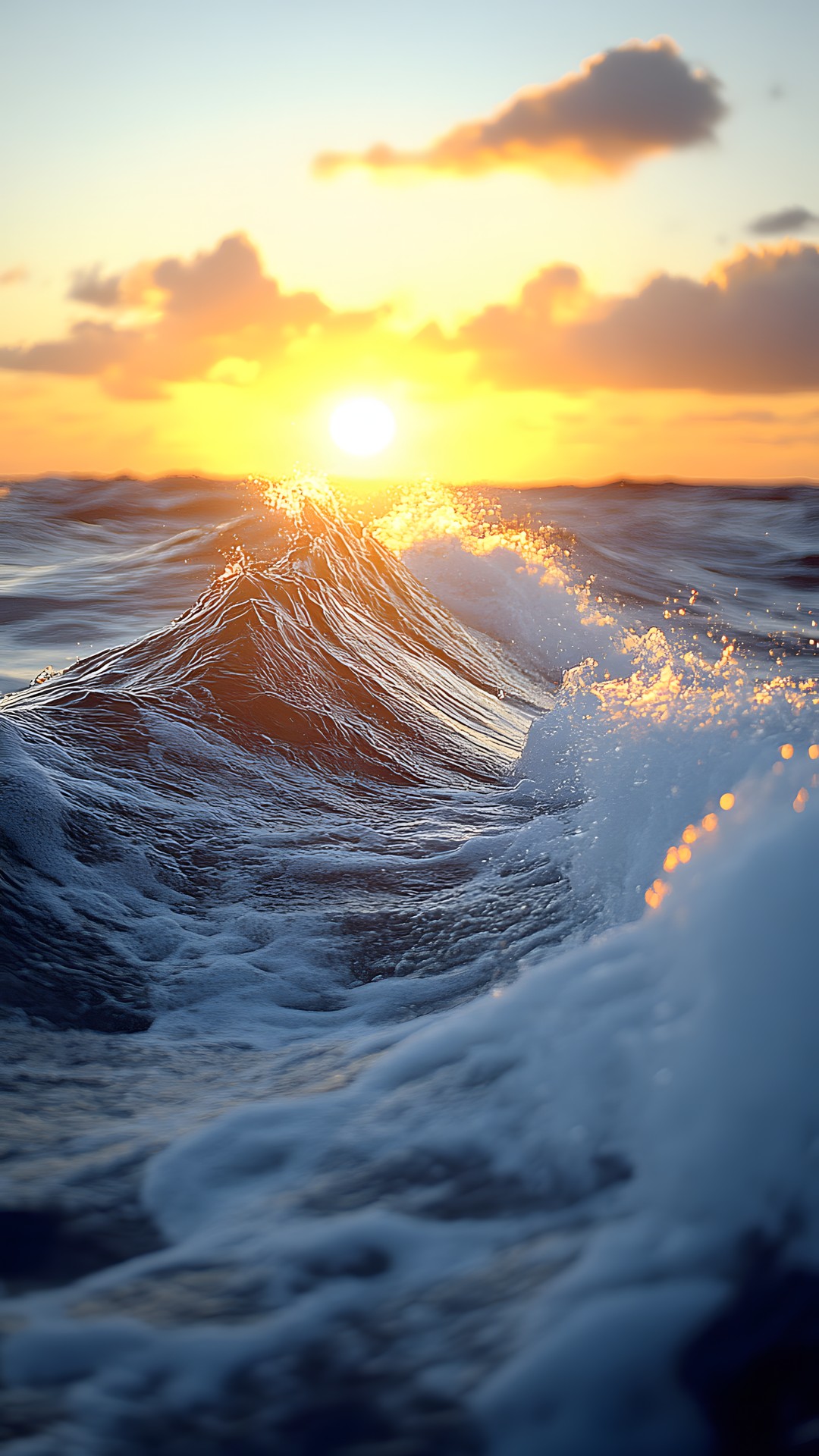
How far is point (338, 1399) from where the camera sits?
1.43 meters

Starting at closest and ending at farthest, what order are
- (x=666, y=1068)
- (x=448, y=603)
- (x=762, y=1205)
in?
1. (x=762, y=1205)
2. (x=666, y=1068)
3. (x=448, y=603)

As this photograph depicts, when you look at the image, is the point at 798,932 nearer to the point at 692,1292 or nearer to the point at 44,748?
the point at 692,1292

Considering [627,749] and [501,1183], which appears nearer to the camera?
[501,1183]

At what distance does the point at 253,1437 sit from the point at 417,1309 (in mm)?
312

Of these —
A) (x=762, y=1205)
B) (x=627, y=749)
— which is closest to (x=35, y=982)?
(x=762, y=1205)

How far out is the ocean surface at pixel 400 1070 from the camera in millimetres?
1438

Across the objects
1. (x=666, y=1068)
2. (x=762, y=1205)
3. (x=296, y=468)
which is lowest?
(x=762, y=1205)

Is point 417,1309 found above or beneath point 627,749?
beneath

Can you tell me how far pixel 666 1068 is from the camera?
178cm

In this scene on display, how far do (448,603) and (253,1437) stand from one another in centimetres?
943

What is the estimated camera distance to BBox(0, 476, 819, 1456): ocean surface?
4.72 feet

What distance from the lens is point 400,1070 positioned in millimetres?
2326

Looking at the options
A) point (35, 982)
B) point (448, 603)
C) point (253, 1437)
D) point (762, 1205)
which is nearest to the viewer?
point (253, 1437)

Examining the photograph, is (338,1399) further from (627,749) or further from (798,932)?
(627,749)
